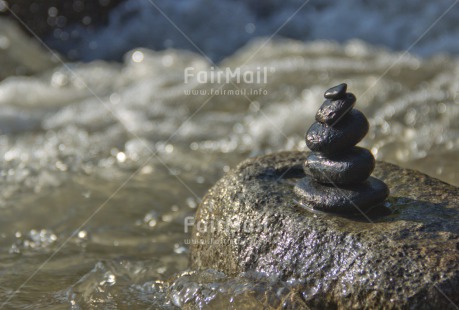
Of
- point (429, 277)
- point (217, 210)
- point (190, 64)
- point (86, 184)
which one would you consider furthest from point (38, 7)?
point (429, 277)

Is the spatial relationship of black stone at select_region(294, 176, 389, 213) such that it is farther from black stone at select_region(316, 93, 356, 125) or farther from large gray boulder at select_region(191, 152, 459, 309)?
black stone at select_region(316, 93, 356, 125)

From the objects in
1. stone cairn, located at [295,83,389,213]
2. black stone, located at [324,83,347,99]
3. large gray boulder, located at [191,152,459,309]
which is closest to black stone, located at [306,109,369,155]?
stone cairn, located at [295,83,389,213]

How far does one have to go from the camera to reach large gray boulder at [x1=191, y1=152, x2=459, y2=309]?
8.46 feet

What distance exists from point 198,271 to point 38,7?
659cm

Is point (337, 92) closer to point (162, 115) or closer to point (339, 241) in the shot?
point (339, 241)

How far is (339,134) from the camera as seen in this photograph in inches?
116

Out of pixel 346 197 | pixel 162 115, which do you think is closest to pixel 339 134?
pixel 346 197

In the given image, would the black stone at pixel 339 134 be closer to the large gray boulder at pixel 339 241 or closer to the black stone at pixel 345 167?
the black stone at pixel 345 167

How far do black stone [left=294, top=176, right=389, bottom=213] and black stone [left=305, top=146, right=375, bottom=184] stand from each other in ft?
0.12

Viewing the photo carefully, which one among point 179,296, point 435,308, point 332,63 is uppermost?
point 332,63

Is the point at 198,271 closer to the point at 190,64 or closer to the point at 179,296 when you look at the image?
the point at 179,296

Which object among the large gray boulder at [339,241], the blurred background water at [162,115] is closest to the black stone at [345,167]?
the large gray boulder at [339,241]

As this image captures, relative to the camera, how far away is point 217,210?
10.4 feet

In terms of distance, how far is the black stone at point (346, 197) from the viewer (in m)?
2.93
